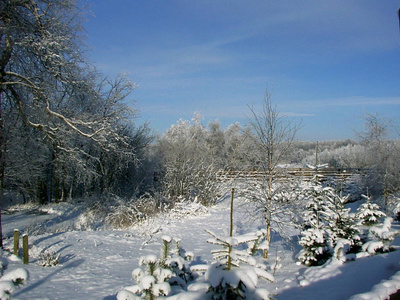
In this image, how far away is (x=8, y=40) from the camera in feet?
29.9

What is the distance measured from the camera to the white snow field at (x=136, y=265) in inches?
217

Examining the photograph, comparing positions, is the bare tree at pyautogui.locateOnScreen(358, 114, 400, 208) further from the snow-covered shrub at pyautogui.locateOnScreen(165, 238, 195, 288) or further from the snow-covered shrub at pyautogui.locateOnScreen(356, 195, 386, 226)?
the snow-covered shrub at pyautogui.locateOnScreen(165, 238, 195, 288)

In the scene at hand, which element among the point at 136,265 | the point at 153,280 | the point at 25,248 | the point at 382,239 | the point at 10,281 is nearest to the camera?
the point at 10,281

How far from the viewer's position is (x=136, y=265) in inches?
368

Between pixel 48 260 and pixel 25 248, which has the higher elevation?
pixel 25 248

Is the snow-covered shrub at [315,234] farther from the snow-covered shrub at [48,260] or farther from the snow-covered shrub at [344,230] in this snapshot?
the snow-covered shrub at [48,260]

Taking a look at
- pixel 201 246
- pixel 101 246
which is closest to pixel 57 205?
pixel 101 246

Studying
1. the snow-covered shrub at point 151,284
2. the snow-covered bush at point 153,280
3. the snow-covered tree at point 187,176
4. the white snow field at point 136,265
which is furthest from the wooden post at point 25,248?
the snow-covered tree at point 187,176

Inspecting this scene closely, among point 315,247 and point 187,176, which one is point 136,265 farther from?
point 187,176

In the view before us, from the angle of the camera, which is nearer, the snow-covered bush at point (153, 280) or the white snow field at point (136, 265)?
the snow-covered bush at point (153, 280)

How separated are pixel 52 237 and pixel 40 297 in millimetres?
5582

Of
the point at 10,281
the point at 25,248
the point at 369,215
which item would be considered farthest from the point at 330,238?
the point at 25,248

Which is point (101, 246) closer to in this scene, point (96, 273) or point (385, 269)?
point (96, 273)

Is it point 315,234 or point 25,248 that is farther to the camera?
point 25,248
